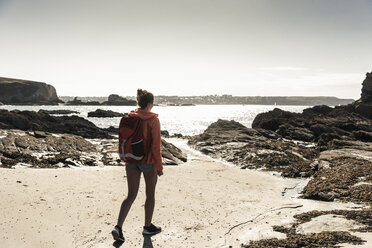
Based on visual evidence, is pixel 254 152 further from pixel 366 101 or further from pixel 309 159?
pixel 366 101

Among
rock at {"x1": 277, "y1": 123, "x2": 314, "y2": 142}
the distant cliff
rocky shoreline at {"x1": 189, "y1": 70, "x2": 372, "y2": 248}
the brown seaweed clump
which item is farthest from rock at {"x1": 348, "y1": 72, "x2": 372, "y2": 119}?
the distant cliff

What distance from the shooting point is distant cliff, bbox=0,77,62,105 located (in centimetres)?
16288

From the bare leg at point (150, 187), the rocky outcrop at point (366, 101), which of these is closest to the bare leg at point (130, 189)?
the bare leg at point (150, 187)

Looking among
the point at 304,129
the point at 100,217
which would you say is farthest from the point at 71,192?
the point at 304,129

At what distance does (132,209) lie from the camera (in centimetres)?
596

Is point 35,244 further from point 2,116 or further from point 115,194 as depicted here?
point 2,116

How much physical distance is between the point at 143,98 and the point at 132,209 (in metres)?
2.76

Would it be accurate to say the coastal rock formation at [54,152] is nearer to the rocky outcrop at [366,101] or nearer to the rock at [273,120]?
the rock at [273,120]

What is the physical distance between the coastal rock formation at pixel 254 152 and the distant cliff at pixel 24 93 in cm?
17609

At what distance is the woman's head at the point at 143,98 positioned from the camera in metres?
4.53

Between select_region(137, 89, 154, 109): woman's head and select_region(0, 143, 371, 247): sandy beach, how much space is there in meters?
2.29

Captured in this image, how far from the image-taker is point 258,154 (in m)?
14.9

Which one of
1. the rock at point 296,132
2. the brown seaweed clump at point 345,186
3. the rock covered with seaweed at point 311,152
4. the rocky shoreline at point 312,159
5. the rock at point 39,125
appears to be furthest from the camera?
the rock at point 296,132

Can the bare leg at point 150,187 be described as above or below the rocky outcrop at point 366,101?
below
